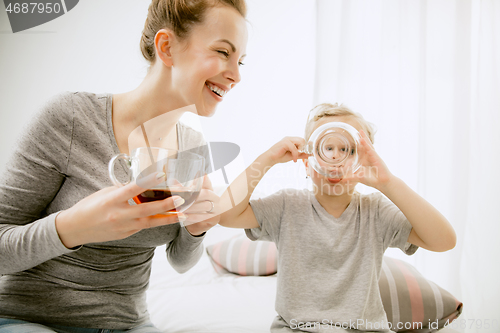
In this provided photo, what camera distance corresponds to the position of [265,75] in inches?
79.8

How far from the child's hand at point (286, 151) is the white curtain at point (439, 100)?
1064 mm

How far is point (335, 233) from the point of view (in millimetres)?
895

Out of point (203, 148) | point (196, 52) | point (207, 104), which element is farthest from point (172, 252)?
point (196, 52)

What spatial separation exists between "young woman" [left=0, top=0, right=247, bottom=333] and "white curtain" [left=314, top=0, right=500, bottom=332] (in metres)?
1.14

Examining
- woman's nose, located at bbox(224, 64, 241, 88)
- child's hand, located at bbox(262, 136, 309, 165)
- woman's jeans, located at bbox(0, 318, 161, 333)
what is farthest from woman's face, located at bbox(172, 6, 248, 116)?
woman's jeans, located at bbox(0, 318, 161, 333)

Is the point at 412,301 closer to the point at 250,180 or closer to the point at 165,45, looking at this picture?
the point at 250,180

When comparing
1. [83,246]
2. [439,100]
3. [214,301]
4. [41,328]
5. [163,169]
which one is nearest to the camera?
[163,169]

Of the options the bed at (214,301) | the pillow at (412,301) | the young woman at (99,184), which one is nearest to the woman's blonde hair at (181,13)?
the young woman at (99,184)

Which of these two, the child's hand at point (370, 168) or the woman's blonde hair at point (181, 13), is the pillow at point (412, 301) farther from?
the woman's blonde hair at point (181, 13)

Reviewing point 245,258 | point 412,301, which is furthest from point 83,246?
point 412,301

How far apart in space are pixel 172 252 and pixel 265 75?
1412 mm

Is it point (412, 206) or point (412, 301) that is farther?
point (412, 301)

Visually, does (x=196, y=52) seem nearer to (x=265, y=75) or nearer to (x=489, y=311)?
(x=265, y=75)

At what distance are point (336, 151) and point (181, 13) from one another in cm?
54
